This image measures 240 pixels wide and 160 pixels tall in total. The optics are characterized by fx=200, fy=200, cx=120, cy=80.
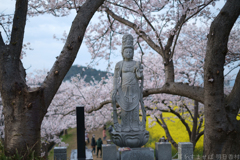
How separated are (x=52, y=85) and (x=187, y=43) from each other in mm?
9728

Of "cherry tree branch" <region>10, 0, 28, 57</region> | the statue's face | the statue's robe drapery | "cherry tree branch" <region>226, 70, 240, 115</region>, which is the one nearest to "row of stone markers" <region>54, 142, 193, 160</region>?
the statue's robe drapery

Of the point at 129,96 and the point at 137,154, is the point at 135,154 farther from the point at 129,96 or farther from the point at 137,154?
the point at 129,96

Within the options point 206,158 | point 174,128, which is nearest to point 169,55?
point 206,158

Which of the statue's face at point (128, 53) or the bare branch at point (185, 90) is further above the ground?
the statue's face at point (128, 53)

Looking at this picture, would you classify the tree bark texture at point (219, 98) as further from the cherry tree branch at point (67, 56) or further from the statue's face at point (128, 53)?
the cherry tree branch at point (67, 56)

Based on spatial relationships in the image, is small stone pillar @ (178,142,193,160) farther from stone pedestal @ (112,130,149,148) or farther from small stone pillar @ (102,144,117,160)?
small stone pillar @ (102,144,117,160)

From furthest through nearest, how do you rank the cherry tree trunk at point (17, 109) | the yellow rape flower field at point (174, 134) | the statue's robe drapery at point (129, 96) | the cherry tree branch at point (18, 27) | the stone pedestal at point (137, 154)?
the yellow rape flower field at point (174, 134) → the statue's robe drapery at point (129, 96) → the stone pedestal at point (137, 154) → the cherry tree branch at point (18, 27) → the cherry tree trunk at point (17, 109)

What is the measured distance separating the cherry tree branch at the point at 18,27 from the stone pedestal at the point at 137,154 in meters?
3.14

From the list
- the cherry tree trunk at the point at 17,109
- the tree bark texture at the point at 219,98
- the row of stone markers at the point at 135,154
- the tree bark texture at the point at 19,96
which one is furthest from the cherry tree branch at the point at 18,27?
the tree bark texture at the point at 219,98

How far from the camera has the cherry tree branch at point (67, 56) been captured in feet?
12.3

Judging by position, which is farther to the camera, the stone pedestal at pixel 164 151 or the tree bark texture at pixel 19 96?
the stone pedestal at pixel 164 151

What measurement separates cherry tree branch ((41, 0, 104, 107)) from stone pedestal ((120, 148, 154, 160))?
85.9 inches

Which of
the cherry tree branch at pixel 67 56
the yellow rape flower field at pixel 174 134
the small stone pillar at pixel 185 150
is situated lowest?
the yellow rape flower field at pixel 174 134

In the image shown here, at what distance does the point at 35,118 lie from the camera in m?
3.58
